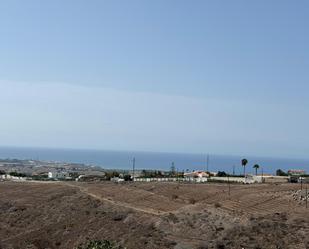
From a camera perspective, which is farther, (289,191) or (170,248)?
(289,191)

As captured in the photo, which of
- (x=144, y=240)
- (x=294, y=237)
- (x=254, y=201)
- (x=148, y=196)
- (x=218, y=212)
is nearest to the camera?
(x=294, y=237)

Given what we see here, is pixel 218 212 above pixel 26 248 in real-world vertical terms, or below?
above

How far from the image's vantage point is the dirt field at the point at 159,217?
4575 cm

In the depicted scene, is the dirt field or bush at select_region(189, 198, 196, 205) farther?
bush at select_region(189, 198, 196, 205)

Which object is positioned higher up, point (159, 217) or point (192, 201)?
point (192, 201)

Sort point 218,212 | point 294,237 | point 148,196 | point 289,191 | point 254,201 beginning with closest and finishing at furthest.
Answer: point 294,237 < point 218,212 < point 254,201 < point 289,191 < point 148,196

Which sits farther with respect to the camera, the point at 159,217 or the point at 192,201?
the point at 192,201

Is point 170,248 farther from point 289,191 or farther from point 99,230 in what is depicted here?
point 289,191

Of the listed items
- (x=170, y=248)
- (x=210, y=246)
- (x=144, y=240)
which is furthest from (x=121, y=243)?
(x=210, y=246)

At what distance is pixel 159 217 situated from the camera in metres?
53.9

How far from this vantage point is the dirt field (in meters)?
45.8

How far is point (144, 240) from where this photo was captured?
4809cm

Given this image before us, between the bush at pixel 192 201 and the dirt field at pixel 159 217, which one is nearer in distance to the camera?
the dirt field at pixel 159 217

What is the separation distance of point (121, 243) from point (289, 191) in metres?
22.0
